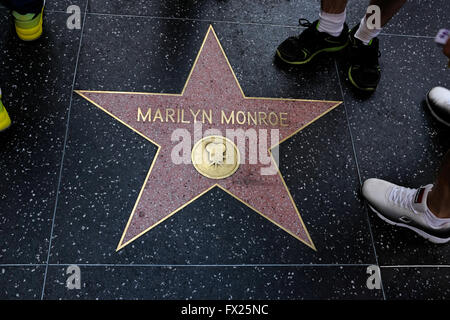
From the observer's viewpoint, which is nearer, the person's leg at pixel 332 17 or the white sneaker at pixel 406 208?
the white sneaker at pixel 406 208

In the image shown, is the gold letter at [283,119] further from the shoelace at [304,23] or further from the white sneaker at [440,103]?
the white sneaker at [440,103]

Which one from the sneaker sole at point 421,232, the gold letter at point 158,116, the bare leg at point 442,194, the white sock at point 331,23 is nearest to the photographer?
the bare leg at point 442,194

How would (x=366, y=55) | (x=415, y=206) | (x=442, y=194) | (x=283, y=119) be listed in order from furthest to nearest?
(x=366, y=55), (x=283, y=119), (x=415, y=206), (x=442, y=194)

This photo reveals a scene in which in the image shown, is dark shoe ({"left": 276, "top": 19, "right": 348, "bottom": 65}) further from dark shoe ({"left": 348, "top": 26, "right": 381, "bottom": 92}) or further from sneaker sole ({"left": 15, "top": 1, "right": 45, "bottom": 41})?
sneaker sole ({"left": 15, "top": 1, "right": 45, "bottom": 41})

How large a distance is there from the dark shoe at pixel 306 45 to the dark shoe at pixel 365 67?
11cm

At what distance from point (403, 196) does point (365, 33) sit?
718 millimetres

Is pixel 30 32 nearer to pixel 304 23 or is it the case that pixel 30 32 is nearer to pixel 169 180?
pixel 169 180

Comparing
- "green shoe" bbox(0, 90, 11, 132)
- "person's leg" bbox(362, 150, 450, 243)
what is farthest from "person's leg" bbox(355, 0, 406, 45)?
"green shoe" bbox(0, 90, 11, 132)

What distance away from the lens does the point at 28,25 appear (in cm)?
157

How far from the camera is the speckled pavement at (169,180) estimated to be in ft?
4.13

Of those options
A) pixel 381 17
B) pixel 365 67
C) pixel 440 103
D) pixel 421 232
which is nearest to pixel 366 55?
pixel 365 67

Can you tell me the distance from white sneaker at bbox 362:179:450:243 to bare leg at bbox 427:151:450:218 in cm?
3

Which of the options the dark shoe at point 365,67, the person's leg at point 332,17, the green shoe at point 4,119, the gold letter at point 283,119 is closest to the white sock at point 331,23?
the person's leg at point 332,17
